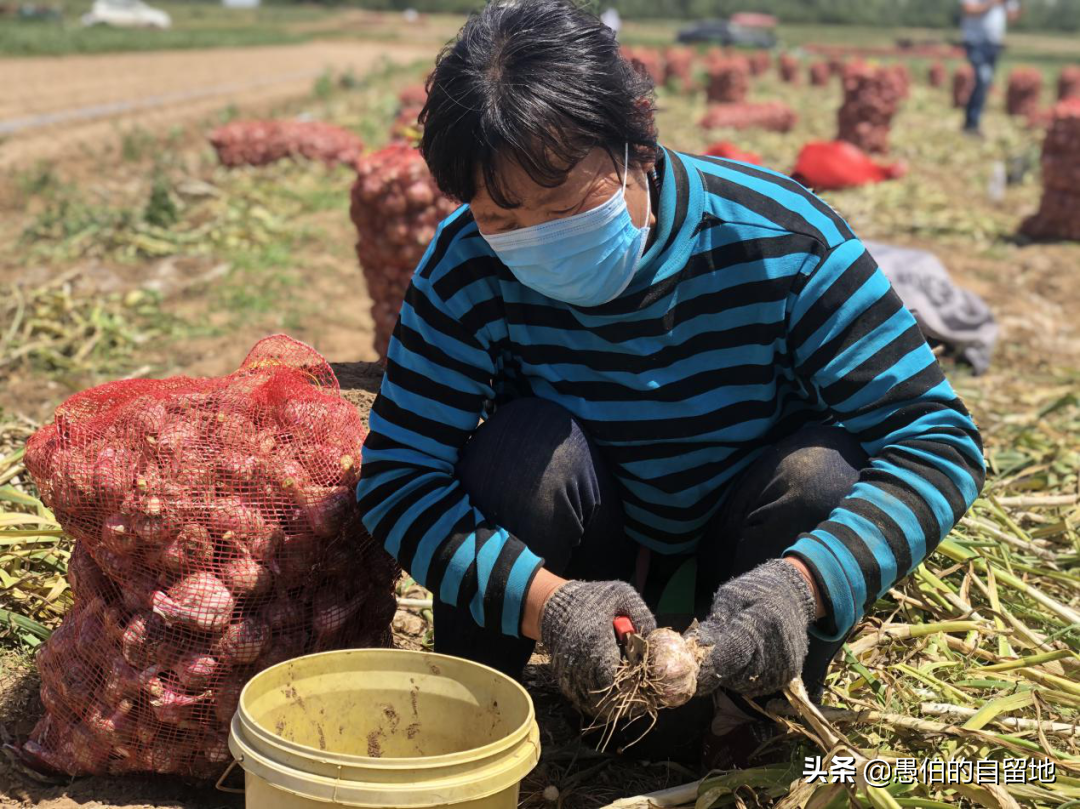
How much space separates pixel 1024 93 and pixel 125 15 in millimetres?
34382

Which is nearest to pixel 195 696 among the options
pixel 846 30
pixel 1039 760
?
pixel 1039 760

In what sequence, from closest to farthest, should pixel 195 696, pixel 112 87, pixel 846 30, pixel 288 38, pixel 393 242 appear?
pixel 195 696 → pixel 393 242 → pixel 112 87 → pixel 288 38 → pixel 846 30

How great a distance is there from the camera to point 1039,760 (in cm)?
196

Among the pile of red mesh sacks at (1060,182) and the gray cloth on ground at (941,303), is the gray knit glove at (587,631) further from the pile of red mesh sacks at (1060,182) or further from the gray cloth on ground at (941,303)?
the pile of red mesh sacks at (1060,182)

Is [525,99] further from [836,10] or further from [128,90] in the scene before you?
[836,10]

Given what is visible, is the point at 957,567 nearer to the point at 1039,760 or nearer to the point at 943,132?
the point at 1039,760

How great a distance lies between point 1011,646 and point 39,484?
6.38ft

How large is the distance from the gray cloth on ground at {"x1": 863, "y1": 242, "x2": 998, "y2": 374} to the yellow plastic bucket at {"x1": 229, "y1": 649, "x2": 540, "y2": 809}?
3.21 metres

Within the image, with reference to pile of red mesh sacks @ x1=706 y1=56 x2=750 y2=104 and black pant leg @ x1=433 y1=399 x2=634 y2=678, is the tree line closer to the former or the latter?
pile of red mesh sacks @ x1=706 y1=56 x2=750 y2=104

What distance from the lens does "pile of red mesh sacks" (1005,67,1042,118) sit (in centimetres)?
1878

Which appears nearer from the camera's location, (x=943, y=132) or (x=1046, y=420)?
(x=1046, y=420)

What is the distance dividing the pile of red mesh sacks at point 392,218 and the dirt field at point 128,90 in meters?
6.61

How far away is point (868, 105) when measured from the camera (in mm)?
12234

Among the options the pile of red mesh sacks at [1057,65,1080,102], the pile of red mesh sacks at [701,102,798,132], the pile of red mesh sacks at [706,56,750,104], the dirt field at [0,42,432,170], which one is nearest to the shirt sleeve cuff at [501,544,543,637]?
the dirt field at [0,42,432,170]
